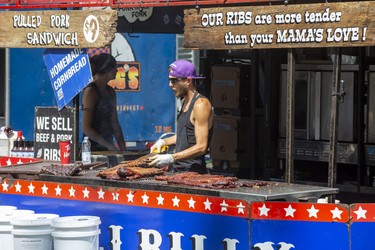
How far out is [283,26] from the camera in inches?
317

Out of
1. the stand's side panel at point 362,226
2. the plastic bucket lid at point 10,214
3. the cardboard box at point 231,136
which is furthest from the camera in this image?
the cardboard box at point 231,136

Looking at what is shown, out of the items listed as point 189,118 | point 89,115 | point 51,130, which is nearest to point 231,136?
point 89,115

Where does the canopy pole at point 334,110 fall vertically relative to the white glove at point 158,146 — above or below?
above

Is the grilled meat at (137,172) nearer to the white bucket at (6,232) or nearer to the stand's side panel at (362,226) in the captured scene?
the white bucket at (6,232)

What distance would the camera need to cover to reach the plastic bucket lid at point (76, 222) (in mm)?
7461

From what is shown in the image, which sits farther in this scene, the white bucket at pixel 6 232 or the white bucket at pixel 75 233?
the white bucket at pixel 6 232

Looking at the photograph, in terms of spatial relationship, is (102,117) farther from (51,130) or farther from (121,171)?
(121,171)

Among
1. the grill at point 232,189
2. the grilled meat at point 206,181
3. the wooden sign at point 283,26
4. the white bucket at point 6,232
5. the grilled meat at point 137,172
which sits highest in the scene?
the wooden sign at point 283,26

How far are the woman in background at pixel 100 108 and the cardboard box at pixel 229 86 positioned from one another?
273cm

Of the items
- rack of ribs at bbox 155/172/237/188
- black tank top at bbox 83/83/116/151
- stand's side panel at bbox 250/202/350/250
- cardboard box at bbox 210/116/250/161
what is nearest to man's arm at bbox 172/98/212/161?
rack of ribs at bbox 155/172/237/188

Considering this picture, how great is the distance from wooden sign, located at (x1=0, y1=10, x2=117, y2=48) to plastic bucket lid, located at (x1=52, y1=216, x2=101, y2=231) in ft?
8.17

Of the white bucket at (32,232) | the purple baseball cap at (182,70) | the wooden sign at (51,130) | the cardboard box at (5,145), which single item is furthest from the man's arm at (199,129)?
the cardboard box at (5,145)

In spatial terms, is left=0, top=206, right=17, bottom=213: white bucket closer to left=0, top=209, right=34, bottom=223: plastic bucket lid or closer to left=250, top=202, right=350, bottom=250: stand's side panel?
left=0, top=209, right=34, bottom=223: plastic bucket lid

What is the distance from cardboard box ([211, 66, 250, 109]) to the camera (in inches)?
547
